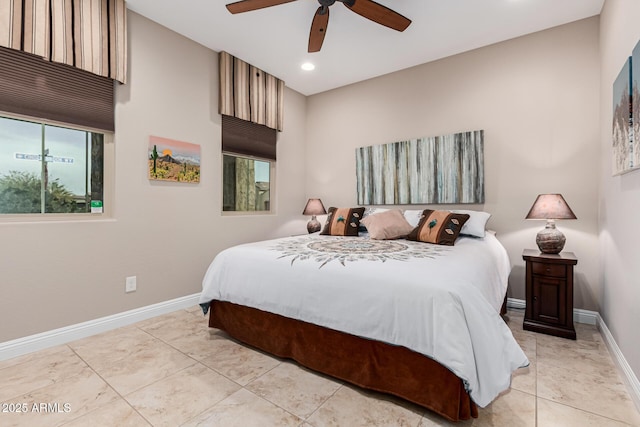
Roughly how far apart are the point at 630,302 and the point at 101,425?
2.93 m

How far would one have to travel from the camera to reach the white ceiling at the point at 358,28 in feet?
8.63

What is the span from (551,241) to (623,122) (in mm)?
1084

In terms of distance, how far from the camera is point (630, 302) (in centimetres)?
178

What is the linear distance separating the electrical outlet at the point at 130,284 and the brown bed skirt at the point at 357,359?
1.04 m

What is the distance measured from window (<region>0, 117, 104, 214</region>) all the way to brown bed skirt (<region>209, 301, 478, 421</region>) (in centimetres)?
157

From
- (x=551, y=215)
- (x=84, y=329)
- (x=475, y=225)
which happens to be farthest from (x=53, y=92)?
(x=551, y=215)

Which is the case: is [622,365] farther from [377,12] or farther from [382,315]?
[377,12]

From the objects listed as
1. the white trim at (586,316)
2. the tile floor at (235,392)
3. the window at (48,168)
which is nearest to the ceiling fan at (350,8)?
the window at (48,168)

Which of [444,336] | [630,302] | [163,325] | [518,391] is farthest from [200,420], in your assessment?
[630,302]

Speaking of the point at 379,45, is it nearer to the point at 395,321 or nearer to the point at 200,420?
the point at 395,321

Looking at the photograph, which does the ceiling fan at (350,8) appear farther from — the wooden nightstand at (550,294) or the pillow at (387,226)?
the wooden nightstand at (550,294)

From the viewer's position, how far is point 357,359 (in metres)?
1.72

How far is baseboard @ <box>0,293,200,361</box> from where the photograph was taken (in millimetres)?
2125

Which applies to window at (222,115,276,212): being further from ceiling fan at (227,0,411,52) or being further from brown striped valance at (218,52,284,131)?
ceiling fan at (227,0,411,52)
